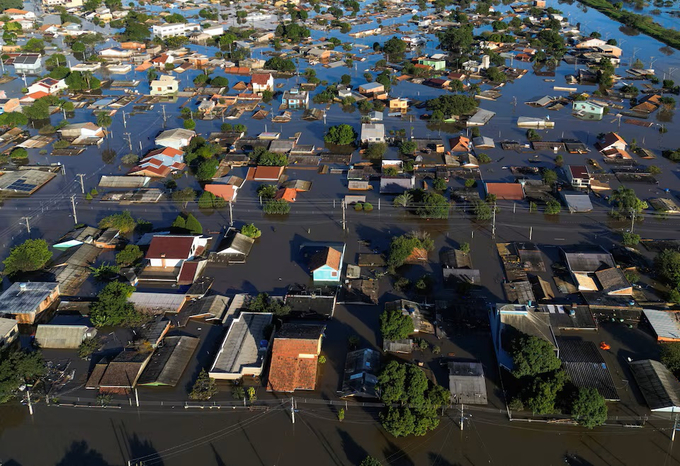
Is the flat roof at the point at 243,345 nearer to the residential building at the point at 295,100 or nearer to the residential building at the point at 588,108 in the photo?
the residential building at the point at 295,100

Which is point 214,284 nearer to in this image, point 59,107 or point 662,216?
point 662,216

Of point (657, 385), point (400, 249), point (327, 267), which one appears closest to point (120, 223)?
point (327, 267)

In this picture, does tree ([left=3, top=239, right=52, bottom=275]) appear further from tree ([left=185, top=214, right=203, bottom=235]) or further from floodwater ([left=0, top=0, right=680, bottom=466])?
tree ([left=185, top=214, right=203, bottom=235])

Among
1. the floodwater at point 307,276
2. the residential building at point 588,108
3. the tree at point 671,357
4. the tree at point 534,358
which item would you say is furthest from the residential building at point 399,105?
the tree at point 534,358

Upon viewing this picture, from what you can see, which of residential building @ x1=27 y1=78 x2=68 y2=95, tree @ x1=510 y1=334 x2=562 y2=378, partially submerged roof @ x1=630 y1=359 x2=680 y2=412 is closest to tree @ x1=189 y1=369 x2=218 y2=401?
tree @ x1=510 y1=334 x2=562 y2=378

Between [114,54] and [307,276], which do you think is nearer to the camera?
[307,276]

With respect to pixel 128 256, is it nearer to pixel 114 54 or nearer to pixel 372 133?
pixel 372 133
